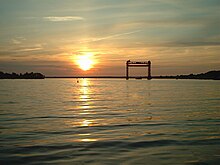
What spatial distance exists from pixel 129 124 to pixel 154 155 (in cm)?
653

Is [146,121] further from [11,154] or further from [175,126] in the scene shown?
[11,154]

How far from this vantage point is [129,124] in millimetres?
15750

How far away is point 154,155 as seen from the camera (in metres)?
9.23

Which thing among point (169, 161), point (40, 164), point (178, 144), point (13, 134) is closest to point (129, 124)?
point (178, 144)

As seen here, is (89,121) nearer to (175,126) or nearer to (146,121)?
(146,121)

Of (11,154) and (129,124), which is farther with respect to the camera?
(129,124)

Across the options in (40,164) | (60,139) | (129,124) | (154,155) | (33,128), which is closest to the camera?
(40,164)

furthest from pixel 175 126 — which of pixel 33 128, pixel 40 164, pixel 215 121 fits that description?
pixel 40 164

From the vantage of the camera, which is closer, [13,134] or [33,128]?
[13,134]

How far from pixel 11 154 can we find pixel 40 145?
1.39 meters

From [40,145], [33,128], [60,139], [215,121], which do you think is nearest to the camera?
[40,145]

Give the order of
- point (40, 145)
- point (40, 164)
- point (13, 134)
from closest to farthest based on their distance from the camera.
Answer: point (40, 164) < point (40, 145) < point (13, 134)

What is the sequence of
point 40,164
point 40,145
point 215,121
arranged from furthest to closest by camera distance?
point 215,121 < point 40,145 < point 40,164

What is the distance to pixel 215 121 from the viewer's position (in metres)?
16.8
